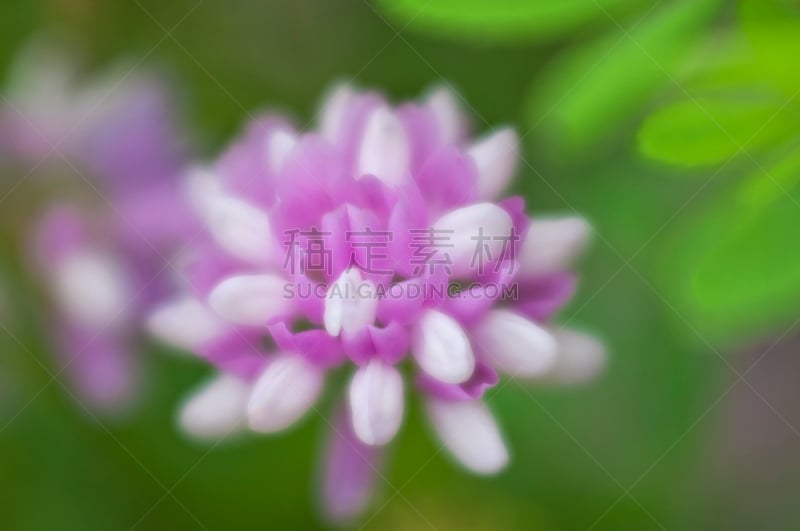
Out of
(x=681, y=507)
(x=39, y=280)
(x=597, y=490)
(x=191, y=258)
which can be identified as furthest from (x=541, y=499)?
(x=39, y=280)

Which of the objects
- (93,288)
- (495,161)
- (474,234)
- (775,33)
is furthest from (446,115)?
(93,288)

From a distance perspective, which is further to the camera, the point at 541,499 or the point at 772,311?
the point at 541,499

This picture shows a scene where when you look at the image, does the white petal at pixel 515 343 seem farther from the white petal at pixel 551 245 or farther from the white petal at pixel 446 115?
the white petal at pixel 446 115

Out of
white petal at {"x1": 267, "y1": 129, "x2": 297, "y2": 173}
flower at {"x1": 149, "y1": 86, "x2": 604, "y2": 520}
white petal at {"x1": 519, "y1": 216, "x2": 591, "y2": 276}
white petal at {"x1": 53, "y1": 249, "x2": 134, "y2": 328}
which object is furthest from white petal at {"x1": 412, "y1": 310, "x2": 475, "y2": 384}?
white petal at {"x1": 53, "y1": 249, "x2": 134, "y2": 328}

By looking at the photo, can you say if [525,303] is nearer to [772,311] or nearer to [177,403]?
[772,311]

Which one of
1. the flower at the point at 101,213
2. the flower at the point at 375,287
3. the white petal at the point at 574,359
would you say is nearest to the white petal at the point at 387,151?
the flower at the point at 375,287

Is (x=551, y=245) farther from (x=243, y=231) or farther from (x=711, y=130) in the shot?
(x=243, y=231)
